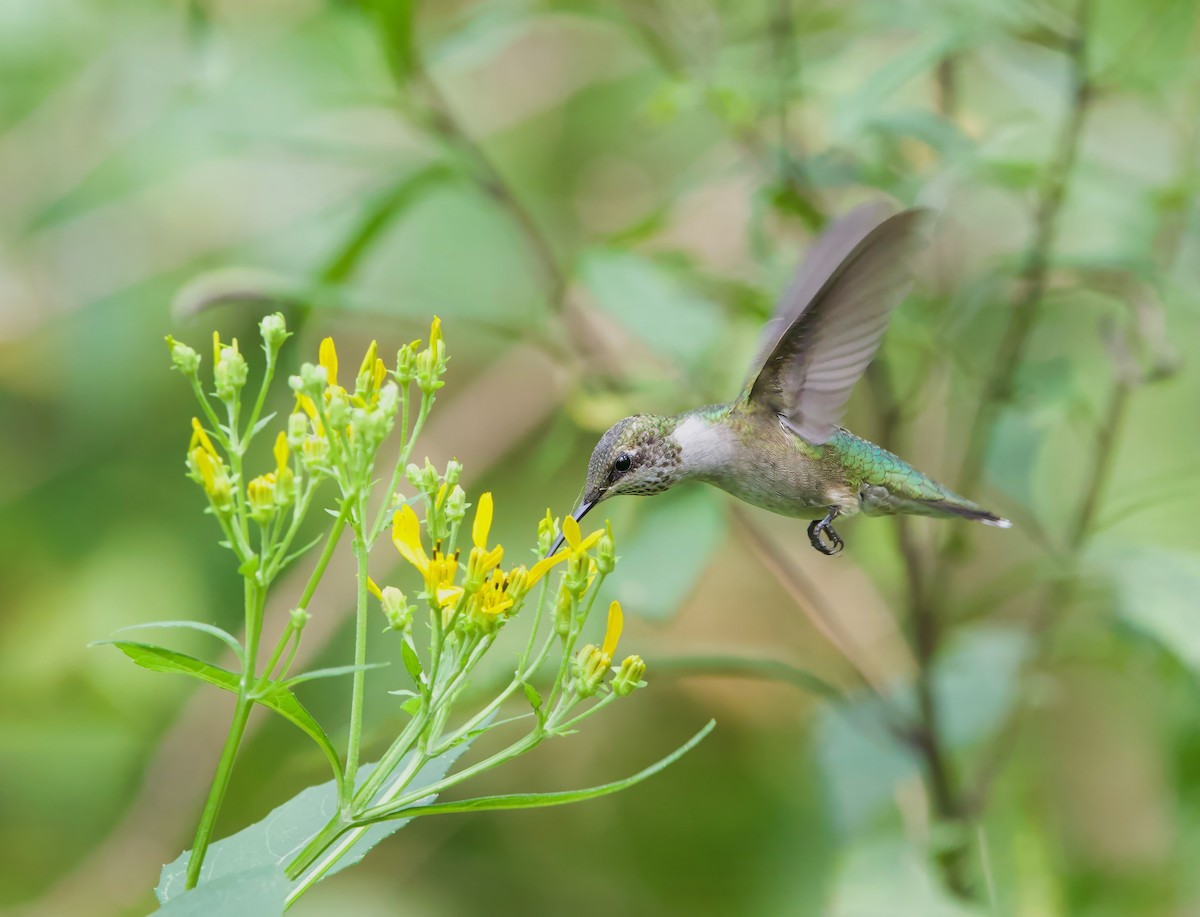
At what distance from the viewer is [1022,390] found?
8.79 feet

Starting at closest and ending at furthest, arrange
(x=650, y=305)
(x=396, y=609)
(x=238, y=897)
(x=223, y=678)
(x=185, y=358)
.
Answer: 1. (x=238, y=897)
2. (x=223, y=678)
3. (x=185, y=358)
4. (x=396, y=609)
5. (x=650, y=305)

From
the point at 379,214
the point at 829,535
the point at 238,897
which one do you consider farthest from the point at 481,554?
the point at 379,214

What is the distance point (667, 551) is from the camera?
2.62 m

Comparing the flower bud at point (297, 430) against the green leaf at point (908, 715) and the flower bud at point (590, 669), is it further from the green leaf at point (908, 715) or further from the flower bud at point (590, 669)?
the green leaf at point (908, 715)

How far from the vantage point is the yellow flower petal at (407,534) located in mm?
1375

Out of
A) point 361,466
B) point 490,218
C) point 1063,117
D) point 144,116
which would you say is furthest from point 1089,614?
point 144,116

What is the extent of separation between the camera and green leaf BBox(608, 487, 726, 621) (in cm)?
250

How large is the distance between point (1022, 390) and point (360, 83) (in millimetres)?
1642

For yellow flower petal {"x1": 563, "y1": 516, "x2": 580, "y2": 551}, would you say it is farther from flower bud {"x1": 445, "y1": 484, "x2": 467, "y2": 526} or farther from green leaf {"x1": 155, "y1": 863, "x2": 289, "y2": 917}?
green leaf {"x1": 155, "y1": 863, "x2": 289, "y2": 917}

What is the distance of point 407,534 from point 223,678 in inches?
10.7

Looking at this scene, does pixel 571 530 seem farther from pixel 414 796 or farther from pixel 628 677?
pixel 414 796

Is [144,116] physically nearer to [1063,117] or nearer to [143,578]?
[143,578]

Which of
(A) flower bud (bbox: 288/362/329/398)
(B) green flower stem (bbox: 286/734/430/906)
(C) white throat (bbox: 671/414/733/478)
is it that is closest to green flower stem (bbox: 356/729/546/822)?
(B) green flower stem (bbox: 286/734/430/906)

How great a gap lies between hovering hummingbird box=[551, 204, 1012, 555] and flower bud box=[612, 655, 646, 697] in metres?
0.36
